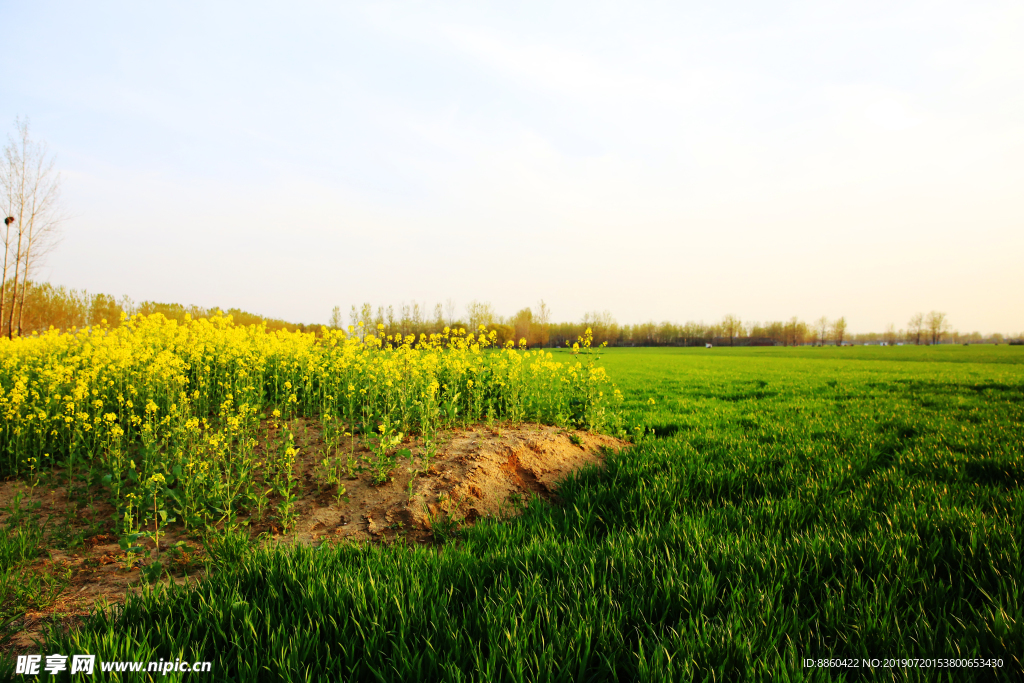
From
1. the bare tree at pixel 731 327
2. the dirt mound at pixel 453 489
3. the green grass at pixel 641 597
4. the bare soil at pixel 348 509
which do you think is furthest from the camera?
the bare tree at pixel 731 327

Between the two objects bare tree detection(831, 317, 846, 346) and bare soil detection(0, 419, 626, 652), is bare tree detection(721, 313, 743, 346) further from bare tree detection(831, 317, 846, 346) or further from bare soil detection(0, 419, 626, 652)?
bare soil detection(0, 419, 626, 652)

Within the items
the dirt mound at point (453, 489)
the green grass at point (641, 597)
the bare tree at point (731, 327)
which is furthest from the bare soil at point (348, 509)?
the bare tree at point (731, 327)

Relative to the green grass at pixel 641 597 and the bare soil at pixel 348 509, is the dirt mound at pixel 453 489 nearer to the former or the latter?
the bare soil at pixel 348 509

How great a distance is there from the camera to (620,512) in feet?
12.4

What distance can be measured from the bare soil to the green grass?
470 millimetres

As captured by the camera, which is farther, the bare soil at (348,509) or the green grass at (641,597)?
the bare soil at (348,509)

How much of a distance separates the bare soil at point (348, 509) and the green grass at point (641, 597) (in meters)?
0.47

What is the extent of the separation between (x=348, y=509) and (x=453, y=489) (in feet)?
3.06

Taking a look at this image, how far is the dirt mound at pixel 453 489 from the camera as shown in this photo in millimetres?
3637

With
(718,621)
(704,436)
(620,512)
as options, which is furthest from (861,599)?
(704,436)

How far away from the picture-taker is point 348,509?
3.89 metres

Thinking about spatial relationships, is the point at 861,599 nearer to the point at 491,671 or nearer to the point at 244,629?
the point at 491,671

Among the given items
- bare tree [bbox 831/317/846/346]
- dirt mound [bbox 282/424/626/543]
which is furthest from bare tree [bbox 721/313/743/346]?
dirt mound [bbox 282/424/626/543]

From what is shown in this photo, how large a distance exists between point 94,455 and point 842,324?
14595 cm
